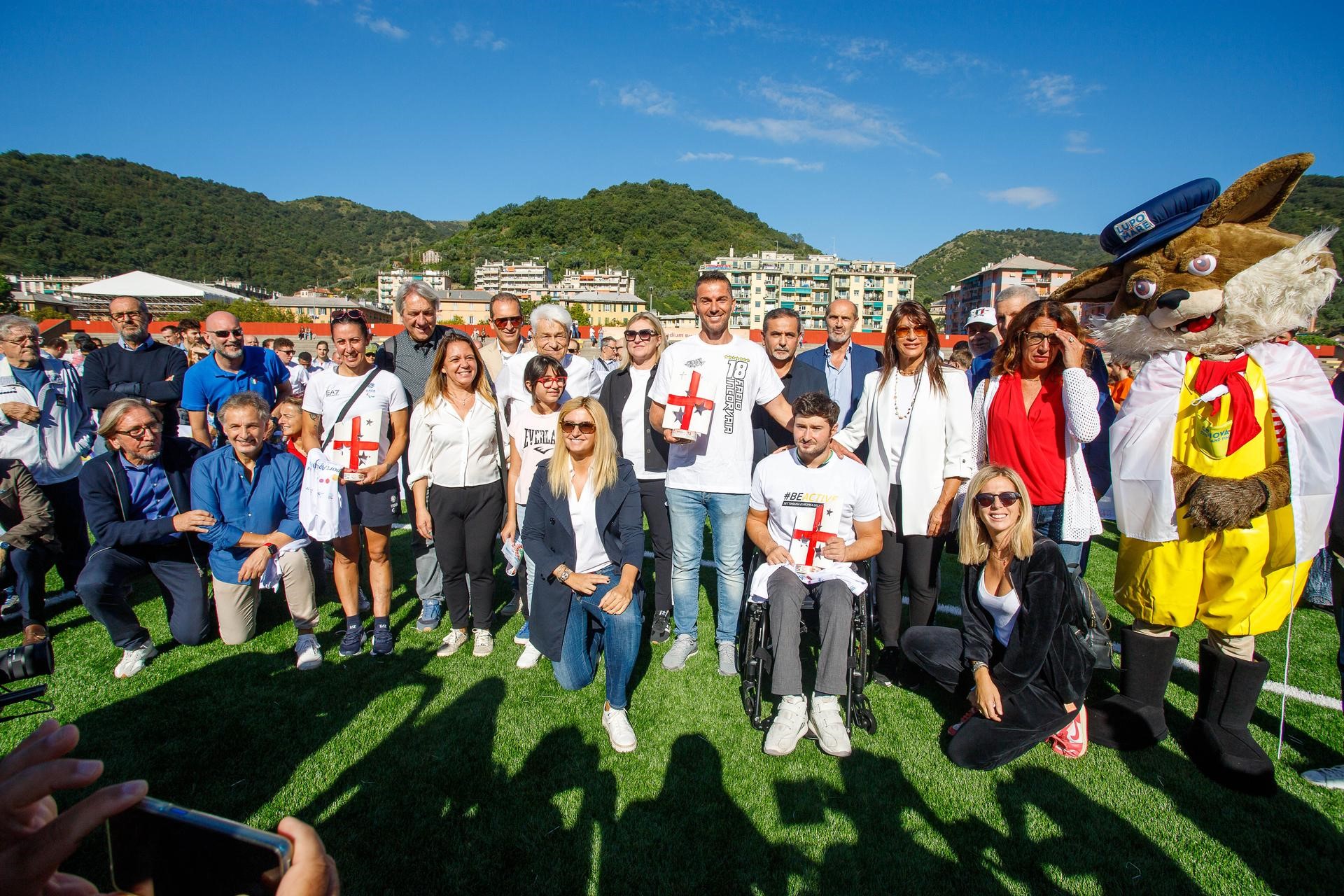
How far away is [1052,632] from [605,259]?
10013 cm

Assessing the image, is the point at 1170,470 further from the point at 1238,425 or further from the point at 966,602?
the point at 966,602

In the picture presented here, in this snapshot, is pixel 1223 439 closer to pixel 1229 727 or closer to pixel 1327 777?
pixel 1229 727

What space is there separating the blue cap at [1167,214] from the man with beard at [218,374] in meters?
4.88

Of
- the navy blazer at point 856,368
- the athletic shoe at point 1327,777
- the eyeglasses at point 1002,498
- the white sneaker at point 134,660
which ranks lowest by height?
the athletic shoe at point 1327,777

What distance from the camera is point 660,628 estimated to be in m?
3.72

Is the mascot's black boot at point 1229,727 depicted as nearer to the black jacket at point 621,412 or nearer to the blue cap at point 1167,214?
the blue cap at point 1167,214

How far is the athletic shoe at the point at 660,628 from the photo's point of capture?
12.1ft

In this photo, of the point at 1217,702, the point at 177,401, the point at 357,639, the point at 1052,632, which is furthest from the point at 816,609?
the point at 177,401

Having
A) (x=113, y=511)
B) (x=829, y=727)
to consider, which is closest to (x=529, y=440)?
(x=829, y=727)

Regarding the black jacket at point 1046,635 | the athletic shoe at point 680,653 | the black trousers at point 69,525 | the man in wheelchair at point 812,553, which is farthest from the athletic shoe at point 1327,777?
the black trousers at point 69,525

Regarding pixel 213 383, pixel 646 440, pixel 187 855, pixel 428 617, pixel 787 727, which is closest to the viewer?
pixel 187 855

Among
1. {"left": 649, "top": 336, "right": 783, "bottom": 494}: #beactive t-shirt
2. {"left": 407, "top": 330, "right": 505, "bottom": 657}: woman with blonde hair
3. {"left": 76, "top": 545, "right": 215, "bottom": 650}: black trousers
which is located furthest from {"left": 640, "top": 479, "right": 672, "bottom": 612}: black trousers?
{"left": 76, "top": 545, "right": 215, "bottom": 650}: black trousers

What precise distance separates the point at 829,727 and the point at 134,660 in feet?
11.6

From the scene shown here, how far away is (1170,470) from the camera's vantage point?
2436 mm
